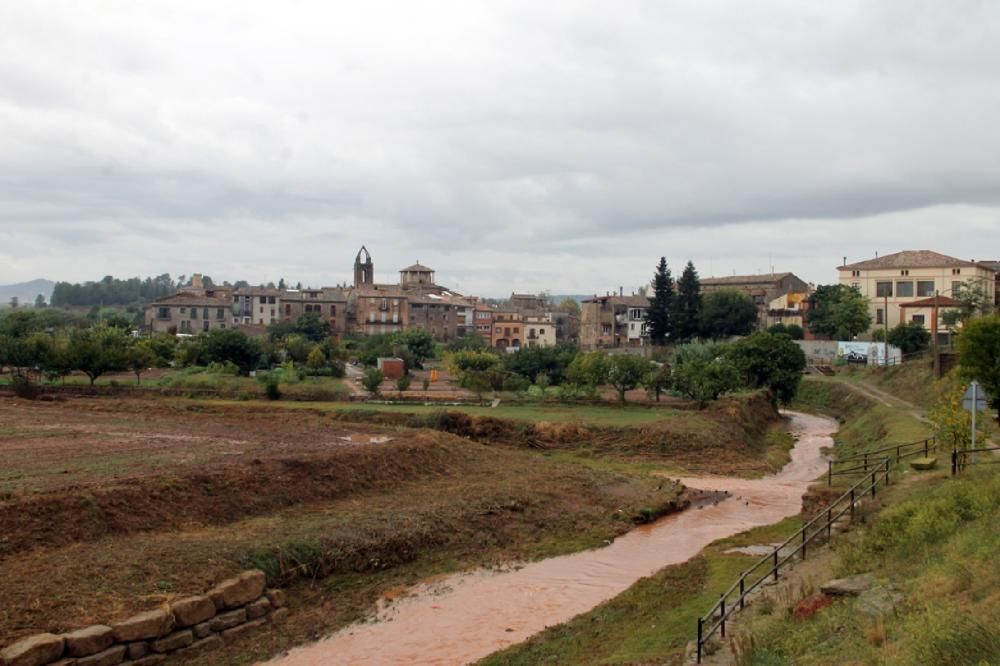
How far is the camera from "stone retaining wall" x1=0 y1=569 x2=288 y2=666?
15.7 m

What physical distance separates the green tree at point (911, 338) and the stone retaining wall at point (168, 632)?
6682cm

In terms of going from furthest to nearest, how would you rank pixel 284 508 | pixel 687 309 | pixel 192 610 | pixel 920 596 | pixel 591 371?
pixel 687 309 → pixel 591 371 → pixel 284 508 → pixel 192 610 → pixel 920 596

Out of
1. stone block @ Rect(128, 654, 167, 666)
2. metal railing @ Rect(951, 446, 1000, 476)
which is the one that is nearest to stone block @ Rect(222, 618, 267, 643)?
stone block @ Rect(128, 654, 167, 666)

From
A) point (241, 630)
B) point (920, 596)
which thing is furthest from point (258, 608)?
point (920, 596)

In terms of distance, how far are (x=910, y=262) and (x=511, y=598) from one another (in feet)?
256

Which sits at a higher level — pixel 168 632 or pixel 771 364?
pixel 771 364

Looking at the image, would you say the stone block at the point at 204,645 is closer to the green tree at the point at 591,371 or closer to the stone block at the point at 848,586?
the stone block at the point at 848,586

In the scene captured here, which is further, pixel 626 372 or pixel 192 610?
pixel 626 372

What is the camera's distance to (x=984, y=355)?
3428cm

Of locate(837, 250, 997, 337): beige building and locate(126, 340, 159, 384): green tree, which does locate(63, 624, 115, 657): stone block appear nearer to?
locate(126, 340, 159, 384): green tree

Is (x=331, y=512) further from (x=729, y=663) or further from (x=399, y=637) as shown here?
(x=729, y=663)

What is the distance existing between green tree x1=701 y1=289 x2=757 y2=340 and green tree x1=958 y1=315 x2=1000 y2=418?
6155 cm

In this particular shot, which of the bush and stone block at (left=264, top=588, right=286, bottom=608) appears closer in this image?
stone block at (left=264, top=588, right=286, bottom=608)

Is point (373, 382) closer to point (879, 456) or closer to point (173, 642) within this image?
point (879, 456)
